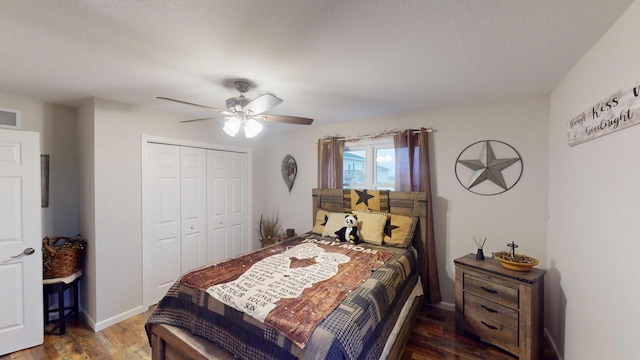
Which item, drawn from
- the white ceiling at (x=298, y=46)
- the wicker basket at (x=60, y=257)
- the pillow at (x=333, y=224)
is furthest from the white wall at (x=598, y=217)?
the wicker basket at (x=60, y=257)

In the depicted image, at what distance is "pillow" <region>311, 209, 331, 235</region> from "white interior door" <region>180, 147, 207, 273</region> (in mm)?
1581

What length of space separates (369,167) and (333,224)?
94cm

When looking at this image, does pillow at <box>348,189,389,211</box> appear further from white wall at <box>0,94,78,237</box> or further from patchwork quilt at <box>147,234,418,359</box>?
white wall at <box>0,94,78,237</box>

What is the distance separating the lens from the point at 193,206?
3389 millimetres

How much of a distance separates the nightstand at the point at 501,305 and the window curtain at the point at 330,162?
1.79 meters

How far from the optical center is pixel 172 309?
6.12 feet

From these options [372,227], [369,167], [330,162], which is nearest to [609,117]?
[372,227]

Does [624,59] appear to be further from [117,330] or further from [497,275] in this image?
[117,330]

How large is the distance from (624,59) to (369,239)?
226cm

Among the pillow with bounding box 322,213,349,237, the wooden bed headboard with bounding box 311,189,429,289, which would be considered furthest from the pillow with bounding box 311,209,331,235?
the wooden bed headboard with bounding box 311,189,429,289

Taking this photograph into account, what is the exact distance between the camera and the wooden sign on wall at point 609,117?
3.85 ft

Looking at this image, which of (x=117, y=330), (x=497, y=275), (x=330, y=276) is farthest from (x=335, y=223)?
(x=117, y=330)

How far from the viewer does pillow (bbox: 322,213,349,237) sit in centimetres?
308

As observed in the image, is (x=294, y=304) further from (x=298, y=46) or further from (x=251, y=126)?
(x=298, y=46)
